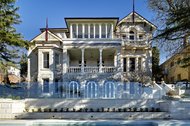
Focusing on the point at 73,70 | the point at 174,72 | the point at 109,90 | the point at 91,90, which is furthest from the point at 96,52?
the point at 174,72

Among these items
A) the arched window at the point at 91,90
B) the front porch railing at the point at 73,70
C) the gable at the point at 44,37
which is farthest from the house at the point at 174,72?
the arched window at the point at 91,90

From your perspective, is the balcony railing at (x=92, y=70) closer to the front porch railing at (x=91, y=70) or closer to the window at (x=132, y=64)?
the front porch railing at (x=91, y=70)

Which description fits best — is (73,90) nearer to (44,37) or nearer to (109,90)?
(109,90)

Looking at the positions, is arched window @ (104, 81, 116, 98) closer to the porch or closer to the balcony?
the porch

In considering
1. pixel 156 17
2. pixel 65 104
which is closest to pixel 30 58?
pixel 65 104

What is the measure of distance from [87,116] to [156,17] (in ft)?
31.5

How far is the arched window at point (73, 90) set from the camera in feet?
76.7

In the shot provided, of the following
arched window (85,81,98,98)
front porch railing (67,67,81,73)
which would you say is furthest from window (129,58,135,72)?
arched window (85,81,98,98)

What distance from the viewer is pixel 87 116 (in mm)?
18719

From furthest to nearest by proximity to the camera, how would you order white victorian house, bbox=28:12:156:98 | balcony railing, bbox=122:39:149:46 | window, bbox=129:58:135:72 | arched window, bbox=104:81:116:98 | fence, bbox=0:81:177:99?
window, bbox=129:58:135:72
balcony railing, bbox=122:39:149:46
white victorian house, bbox=28:12:156:98
arched window, bbox=104:81:116:98
fence, bbox=0:81:177:99

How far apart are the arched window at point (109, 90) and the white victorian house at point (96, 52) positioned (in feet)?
27.0

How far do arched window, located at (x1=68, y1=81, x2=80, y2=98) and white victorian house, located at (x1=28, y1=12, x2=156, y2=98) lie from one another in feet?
27.0

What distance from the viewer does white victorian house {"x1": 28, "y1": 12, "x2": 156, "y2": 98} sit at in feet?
115

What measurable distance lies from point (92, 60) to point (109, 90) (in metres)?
17.9
